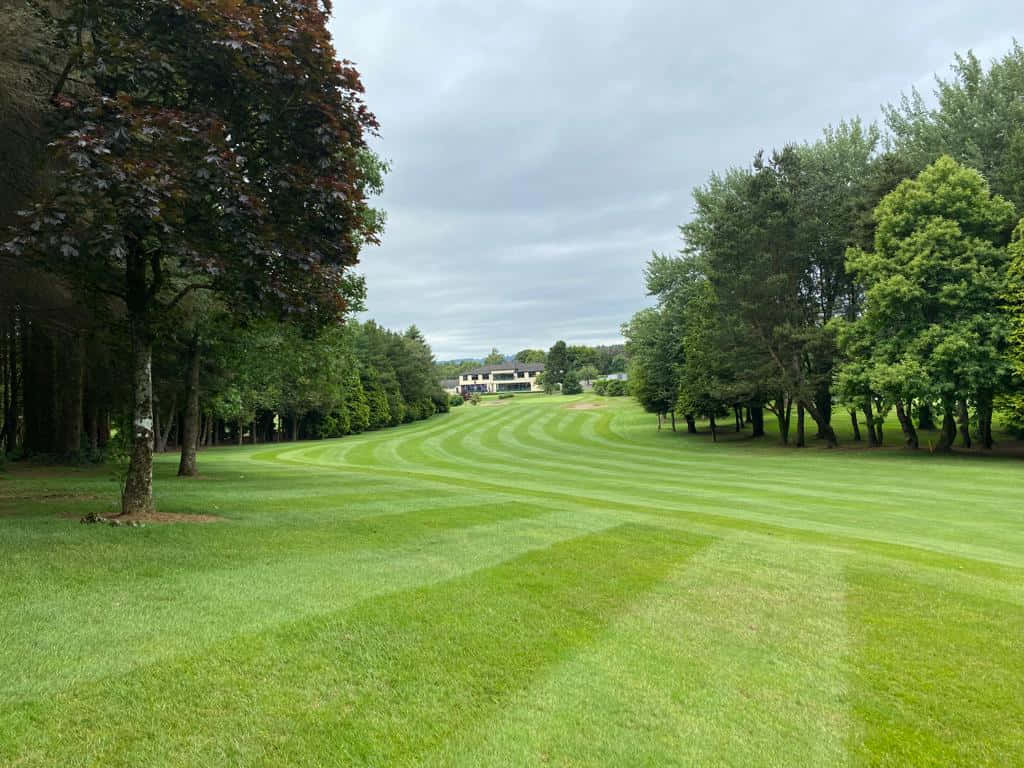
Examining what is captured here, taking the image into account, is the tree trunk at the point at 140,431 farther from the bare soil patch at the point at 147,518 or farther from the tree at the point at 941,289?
the tree at the point at 941,289

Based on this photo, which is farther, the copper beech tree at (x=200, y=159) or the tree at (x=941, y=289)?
the tree at (x=941, y=289)

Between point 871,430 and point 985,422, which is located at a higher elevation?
point 985,422

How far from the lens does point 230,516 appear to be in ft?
34.1

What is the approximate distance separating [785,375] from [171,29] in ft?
108

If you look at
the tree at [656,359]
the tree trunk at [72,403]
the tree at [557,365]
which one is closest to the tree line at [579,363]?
the tree at [557,365]

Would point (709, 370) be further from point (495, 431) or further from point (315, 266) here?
point (315, 266)

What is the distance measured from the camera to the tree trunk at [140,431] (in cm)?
947

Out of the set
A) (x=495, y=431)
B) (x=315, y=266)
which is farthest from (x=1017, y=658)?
(x=495, y=431)

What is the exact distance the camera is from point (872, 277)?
29.2 meters

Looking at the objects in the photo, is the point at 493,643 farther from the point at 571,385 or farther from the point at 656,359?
the point at 571,385

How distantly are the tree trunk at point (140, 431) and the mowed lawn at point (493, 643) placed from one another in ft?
3.26

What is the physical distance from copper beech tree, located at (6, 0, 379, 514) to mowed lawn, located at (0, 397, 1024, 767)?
369cm

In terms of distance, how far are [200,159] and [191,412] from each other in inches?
518

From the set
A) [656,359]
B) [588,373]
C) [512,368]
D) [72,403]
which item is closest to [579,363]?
[588,373]
